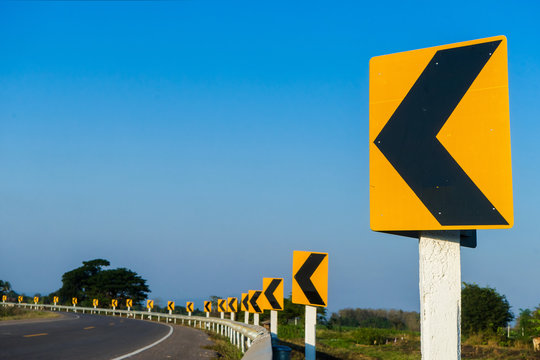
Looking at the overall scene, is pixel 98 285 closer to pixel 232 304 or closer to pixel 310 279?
pixel 232 304

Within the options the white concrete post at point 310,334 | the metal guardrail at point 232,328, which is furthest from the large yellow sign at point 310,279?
the metal guardrail at point 232,328

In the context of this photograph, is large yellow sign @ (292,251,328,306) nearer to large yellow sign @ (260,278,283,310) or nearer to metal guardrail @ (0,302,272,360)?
metal guardrail @ (0,302,272,360)

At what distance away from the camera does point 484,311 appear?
1105 inches

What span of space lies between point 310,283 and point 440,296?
3741 mm

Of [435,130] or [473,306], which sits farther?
[473,306]

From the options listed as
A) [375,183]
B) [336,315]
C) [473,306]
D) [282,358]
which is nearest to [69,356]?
[282,358]

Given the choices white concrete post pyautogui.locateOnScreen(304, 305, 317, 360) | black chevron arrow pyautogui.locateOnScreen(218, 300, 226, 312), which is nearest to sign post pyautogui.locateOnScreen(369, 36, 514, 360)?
white concrete post pyautogui.locateOnScreen(304, 305, 317, 360)

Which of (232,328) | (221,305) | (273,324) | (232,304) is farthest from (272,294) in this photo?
(221,305)

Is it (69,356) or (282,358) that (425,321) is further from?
(69,356)

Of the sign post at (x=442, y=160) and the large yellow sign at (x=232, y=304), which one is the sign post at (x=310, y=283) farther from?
the large yellow sign at (x=232, y=304)

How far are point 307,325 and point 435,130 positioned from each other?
4.04 meters

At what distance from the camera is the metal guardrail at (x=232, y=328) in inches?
251

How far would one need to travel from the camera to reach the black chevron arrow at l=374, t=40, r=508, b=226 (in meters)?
3.06

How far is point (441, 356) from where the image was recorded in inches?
117
